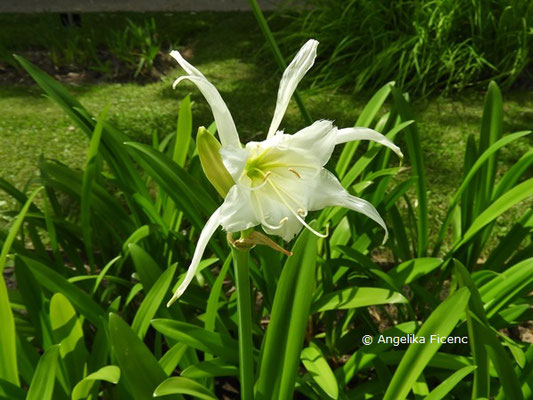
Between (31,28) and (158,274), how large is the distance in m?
4.40

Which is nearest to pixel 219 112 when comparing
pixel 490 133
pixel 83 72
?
pixel 490 133

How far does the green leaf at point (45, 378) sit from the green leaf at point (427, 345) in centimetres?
71

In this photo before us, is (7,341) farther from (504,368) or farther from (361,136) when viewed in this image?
(504,368)

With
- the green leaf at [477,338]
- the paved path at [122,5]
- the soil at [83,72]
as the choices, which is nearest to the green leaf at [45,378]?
the green leaf at [477,338]

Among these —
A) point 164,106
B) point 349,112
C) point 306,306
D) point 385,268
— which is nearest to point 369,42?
point 349,112

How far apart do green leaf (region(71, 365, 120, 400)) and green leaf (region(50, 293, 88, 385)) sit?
0.10 metres

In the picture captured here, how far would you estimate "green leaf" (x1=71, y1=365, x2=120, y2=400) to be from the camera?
45.9 inches

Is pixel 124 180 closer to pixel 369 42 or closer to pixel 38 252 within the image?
pixel 38 252

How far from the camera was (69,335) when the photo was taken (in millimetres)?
1388

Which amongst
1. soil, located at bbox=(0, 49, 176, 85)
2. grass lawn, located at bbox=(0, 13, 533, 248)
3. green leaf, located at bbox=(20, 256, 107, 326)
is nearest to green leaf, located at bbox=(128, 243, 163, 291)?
green leaf, located at bbox=(20, 256, 107, 326)

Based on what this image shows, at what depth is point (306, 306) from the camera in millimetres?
1118

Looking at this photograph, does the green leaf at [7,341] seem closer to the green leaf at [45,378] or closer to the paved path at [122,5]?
the green leaf at [45,378]

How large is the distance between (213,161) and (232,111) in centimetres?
298

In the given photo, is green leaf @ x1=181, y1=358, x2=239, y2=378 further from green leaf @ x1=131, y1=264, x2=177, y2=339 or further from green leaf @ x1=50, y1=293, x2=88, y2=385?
green leaf @ x1=50, y1=293, x2=88, y2=385
